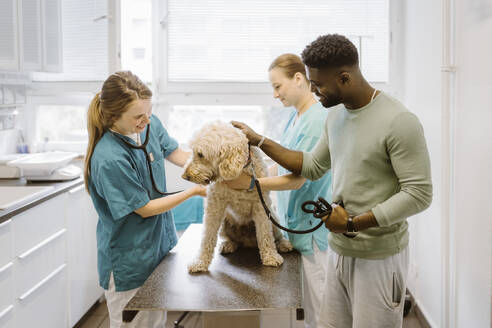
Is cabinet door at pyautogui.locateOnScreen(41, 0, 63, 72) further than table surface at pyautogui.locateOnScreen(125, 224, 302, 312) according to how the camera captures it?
Yes

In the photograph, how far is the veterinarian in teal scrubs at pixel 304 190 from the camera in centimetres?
198

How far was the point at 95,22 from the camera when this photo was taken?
3.53m

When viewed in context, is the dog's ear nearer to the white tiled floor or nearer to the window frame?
the white tiled floor

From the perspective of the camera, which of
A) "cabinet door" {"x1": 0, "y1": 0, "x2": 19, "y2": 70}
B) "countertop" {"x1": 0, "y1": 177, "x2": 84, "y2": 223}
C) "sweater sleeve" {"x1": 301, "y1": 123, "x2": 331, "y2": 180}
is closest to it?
"sweater sleeve" {"x1": 301, "y1": 123, "x2": 331, "y2": 180}

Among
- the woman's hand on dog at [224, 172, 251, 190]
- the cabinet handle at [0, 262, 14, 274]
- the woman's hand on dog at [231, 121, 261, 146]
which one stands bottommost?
→ the cabinet handle at [0, 262, 14, 274]

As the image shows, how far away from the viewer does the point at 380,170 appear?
136cm

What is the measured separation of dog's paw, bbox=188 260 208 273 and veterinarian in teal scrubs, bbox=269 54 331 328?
1.46 ft

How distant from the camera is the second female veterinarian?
1966 millimetres

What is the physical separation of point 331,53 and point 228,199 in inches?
29.5

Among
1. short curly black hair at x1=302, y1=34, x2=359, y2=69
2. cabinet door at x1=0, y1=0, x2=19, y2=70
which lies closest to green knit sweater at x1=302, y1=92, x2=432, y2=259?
short curly black hair at x1=302, y1=34, x2=359, y2=69

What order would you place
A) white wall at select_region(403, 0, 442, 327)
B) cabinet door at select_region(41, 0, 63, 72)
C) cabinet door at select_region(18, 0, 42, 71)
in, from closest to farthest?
white wall at select_region(403, 0, 442, 327), cabinet door at select_region(18, 0, 42, 71), cabinet door at select_region(41, 0, 63, 72)

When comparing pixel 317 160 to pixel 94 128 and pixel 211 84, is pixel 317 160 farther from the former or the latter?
pixel 211 84

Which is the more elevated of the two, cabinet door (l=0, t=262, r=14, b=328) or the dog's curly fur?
the dog's curly fur

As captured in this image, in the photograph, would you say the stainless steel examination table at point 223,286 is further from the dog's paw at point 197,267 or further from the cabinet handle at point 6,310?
the cabinet handle at point 6,310
